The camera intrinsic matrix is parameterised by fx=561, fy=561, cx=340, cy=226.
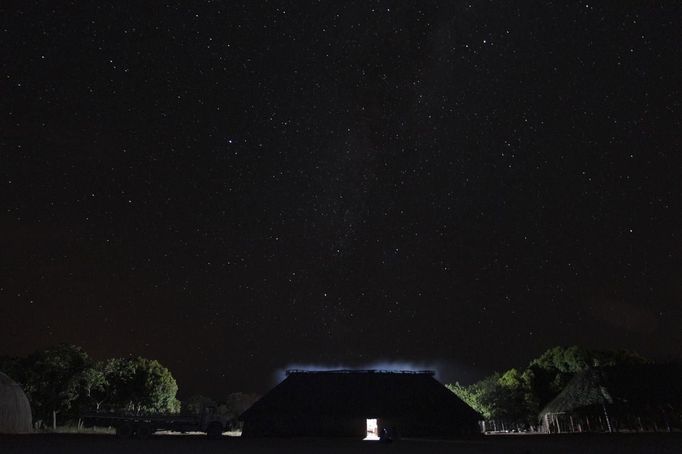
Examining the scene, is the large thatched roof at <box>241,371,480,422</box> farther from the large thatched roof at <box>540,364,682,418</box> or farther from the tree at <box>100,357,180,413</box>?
the tree at <box>100,357,180,413</box>

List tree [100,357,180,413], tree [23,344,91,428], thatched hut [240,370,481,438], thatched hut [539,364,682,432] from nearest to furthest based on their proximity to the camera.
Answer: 1. thatched hut [539,364,682,432]
2. thatched hut [240,370,481,438]
3. tree [23,344,91,428]
4. tree [100,357,180,413]

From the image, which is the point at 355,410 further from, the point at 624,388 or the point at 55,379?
the point at 55,379

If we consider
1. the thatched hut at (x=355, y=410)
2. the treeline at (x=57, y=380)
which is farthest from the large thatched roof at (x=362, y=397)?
the treeline at (x=57, y=380)

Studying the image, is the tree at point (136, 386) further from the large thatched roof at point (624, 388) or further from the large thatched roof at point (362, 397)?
the large thatched roof at point (624, 388)

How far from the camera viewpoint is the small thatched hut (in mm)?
35656

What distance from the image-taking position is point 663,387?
42000 mm

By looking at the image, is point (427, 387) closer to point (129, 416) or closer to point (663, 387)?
point (663, 387)

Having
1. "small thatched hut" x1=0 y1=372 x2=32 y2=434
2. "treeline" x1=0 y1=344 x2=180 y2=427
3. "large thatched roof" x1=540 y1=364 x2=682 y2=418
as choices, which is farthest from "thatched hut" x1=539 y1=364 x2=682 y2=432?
"treeline" x1=0 y1=344 x2=180 y2=427

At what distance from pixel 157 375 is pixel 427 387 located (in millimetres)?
42026

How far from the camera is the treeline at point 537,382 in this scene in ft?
205

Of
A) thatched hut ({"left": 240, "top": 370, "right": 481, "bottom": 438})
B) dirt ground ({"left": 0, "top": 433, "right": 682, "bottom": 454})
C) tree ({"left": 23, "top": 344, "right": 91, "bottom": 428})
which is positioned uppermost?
tree ({"left": 23, "top": 344, "right": 91, "bottom": 428})

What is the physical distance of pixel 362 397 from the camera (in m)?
42.2

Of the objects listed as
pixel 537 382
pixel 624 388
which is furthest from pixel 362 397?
pixel 537 382

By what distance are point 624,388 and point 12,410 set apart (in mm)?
42862
